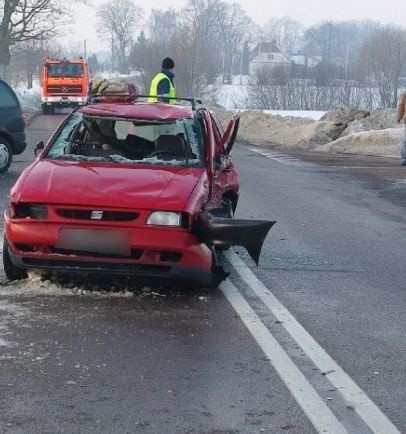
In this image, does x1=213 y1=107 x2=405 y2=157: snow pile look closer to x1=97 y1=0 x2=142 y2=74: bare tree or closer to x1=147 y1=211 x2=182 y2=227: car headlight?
x1=147 y1=211 x2=182 y2=227: car headlight

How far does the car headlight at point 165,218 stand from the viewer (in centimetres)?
620

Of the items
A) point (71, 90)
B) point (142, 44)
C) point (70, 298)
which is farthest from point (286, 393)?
point (142, 44)

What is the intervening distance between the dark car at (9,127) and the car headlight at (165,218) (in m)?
9.36

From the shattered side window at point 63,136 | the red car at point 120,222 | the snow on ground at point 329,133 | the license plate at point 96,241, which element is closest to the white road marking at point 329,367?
the red car at point 120,222

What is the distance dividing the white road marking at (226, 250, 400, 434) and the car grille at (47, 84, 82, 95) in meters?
39.4

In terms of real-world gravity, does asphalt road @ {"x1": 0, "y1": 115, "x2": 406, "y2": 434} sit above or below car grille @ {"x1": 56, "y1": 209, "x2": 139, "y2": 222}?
below

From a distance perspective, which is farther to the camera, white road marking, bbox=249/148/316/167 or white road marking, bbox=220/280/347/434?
white road marking, bbox=249/148/316/167

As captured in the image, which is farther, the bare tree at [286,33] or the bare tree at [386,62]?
the bare tree at [286,33]

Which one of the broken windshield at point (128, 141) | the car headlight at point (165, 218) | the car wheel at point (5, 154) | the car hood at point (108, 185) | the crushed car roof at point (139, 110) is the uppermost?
the crushed car roof at point (139, 110)

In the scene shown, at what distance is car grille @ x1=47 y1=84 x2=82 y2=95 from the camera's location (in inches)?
1778

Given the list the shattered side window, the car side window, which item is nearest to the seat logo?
the shattered side window

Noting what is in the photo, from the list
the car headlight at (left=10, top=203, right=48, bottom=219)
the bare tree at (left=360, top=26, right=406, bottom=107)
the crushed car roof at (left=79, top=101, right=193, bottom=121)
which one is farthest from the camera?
the bare tree at (left=360, top=26, right=406, bottom=107)

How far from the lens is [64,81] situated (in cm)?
4516

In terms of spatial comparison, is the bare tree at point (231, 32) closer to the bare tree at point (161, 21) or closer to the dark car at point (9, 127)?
the bare tree at point (161, 21)
